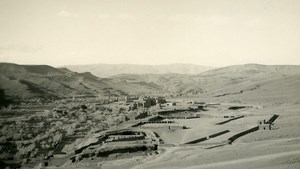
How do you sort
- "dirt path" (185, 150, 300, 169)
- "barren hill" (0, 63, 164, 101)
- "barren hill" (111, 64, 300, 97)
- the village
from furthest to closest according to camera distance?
"barren hill" (0, 63, 164, 101)
"barren hill" (111, 64, 300, 97)
the village
"dirt path" (185, 150, 300, 169)

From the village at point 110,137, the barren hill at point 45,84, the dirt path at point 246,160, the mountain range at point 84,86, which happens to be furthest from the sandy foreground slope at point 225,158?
the barren hill at point 45,84

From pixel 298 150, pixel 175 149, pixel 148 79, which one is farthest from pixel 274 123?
pixel 148 79

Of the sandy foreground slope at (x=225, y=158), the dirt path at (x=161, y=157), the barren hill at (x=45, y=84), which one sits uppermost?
the barren hill at (x=45, y=84)

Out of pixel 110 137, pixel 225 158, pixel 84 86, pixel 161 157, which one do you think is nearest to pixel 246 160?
pixel 225 158

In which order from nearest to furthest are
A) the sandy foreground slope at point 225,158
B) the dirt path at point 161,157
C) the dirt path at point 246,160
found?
the sandy foreground slope at point 225,158 → the dirt path at point 246,160 → the dirt path at point 161,157

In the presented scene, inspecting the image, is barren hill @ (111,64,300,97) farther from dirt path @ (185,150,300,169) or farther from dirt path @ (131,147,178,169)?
dirt path @ (185,150,300,169)

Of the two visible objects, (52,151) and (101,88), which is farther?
(101,88)

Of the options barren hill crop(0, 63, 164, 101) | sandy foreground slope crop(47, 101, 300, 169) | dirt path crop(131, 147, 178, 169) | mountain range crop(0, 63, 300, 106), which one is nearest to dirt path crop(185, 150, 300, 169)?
sandy foreground slope crop(47, 101, 300, 169)

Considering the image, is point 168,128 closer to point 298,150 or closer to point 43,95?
point 298,150

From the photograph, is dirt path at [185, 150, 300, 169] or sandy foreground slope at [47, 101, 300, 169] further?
dirt path at [185, 150, 300, 169]

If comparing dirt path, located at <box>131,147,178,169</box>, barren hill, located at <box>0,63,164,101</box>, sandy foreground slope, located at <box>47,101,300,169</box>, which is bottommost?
dirt path, located at <box>131,147,178,169</box>

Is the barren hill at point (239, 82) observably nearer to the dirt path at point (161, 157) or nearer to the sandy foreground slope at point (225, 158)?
the sandy foreground slope at point (225, 158)
